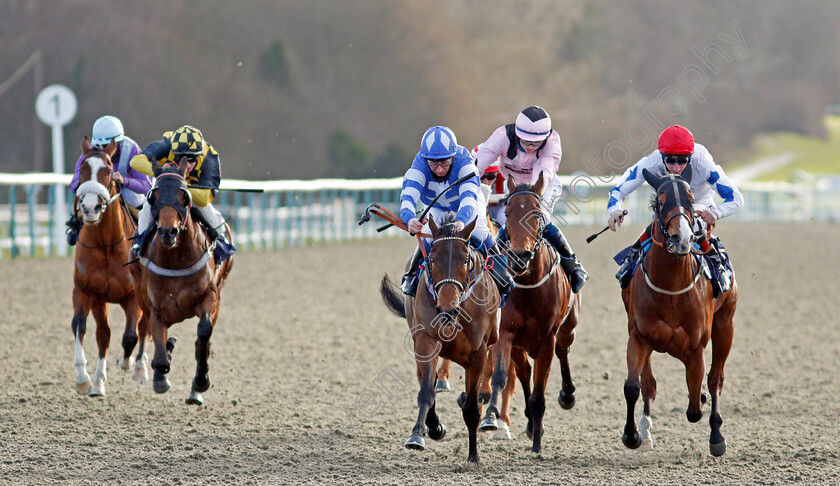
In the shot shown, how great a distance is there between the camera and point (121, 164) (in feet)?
25.4


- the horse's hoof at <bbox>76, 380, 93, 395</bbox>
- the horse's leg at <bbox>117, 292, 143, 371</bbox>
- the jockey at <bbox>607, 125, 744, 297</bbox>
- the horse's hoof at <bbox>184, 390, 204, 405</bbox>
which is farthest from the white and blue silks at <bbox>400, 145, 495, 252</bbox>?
the horse's hoof at <bbox>76, 380, 93, 395</bbox>

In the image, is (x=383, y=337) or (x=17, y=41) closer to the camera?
(x=383, y=337)

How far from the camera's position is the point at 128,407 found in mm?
7242

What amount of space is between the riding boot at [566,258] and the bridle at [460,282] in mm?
1440

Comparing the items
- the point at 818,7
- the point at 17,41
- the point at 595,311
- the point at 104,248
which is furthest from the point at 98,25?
the point at 818,7

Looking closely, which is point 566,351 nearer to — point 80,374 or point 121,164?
point 80,374

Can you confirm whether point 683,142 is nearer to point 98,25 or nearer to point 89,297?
point 89,297

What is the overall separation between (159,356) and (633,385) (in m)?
3.01

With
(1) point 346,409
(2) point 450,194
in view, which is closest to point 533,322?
(2) point 450,194

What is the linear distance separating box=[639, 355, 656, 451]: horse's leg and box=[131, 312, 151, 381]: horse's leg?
3.74 m

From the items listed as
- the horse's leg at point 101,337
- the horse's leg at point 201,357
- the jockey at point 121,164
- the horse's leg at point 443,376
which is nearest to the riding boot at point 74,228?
the jockey at point 121,164

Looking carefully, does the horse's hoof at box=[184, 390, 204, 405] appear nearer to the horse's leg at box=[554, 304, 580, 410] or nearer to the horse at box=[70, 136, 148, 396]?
the horse at box=[70, 136, 148, 396]

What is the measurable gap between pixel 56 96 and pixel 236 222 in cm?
442

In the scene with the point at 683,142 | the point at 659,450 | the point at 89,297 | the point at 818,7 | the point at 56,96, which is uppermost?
the point at 818,7
